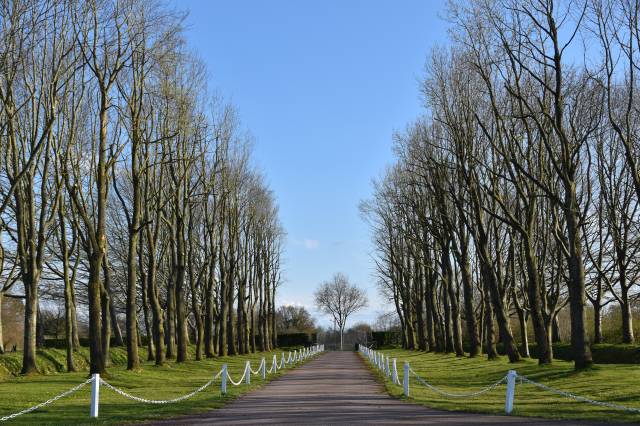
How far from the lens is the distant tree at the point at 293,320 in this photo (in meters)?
122

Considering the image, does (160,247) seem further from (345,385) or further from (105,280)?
(345,385)

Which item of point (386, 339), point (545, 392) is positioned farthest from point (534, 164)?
point (386, 339)

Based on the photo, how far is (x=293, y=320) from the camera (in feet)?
409

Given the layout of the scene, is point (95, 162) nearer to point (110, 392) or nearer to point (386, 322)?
point (110, 392)

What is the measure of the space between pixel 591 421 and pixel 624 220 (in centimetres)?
2588

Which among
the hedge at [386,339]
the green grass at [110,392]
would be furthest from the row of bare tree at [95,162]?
the hedge at [386,339]

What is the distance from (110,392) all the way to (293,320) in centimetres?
10434

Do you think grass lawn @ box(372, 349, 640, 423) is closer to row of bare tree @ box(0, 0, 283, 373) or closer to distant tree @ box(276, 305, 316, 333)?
row of bare tree @ box(0, 0, 283, 373)

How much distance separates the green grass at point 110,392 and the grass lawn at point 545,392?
19.4ft

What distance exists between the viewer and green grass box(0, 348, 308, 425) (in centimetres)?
1530

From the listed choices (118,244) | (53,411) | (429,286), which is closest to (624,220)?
(429,286)

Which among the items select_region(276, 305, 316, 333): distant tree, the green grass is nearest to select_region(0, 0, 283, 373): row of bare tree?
the green grass

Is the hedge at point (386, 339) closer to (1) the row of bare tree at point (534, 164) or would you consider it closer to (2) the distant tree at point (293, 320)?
(2) the distant tree at point (293, 320)

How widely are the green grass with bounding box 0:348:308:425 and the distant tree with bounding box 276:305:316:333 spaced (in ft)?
288
